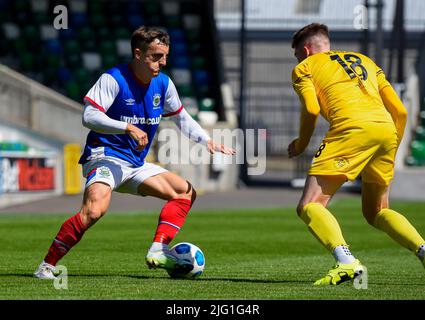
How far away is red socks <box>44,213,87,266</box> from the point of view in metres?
9.08

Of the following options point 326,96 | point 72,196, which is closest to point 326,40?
point 326,96

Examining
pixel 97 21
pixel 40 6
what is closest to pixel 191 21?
pixel 97 21

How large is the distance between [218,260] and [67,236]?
106 inches

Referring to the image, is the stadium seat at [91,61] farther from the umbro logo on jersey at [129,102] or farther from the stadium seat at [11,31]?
the umbro logo on jersey at [129,102]

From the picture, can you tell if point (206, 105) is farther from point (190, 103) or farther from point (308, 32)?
point (308, 32)

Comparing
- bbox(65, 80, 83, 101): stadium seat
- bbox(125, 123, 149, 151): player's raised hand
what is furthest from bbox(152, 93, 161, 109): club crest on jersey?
bbox(65, 80, 83, 101): stadium seat

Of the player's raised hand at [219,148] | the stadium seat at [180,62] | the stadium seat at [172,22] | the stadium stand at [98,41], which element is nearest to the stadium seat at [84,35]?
the stadium stand at [98,41]

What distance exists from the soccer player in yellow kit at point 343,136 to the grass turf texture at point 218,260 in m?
0.39

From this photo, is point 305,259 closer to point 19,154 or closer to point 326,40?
point 326,40

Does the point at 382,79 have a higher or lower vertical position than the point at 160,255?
higher

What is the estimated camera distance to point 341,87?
8758mm

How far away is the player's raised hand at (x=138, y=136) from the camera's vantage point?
8.67 meters
